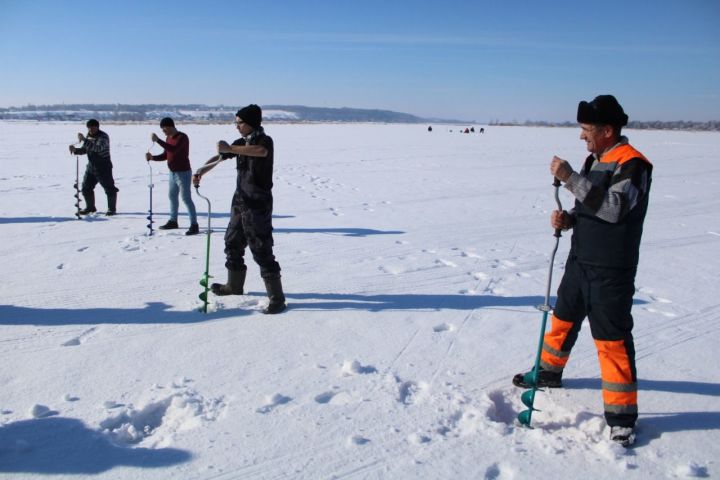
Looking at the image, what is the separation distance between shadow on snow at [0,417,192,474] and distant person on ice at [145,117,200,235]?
4807 mm

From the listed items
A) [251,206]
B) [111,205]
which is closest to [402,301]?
[251,206]

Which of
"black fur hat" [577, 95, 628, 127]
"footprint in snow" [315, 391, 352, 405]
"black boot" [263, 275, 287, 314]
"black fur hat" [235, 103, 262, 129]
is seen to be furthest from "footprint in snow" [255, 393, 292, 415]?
"black fur hat" [577, 95, 628, 127]

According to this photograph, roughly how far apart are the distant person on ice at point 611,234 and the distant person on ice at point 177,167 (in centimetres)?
585

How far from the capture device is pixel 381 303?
511cm

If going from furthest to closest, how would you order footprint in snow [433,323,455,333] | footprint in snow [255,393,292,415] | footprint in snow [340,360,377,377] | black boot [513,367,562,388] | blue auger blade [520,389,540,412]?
footprint in snow [433,323,455,333] → footprint in snow [340,360,377,377] → black boot [513,367,562,388] → footprint in snow [255,393,292,415] → blue auger blade [520,389,540,412]

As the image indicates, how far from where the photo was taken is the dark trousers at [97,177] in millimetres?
8773

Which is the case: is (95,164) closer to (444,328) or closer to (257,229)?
(257,229)

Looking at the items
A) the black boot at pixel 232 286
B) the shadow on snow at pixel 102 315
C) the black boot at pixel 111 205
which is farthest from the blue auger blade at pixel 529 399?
the black boot at pixel 111 205

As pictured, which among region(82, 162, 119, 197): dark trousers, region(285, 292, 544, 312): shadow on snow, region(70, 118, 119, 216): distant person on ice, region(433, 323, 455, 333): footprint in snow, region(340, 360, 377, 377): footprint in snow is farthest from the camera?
region(82, 162, 119, 197): dark trousers

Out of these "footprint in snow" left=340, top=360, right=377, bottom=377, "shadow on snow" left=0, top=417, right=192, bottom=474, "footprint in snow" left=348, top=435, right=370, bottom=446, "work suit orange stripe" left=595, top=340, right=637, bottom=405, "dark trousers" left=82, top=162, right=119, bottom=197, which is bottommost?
"shadow on snow" left=0, top=417, right=192, bottom=474

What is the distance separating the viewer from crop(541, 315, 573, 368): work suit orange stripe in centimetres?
332

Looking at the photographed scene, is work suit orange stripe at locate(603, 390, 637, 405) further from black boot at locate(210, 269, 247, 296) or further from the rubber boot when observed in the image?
the rubber boot

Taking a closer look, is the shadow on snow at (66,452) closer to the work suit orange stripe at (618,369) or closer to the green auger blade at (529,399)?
the green auger blade at (529,399)

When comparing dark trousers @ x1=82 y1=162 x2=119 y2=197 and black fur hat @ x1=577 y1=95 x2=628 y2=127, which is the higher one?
black fur hat @ x1=577 y1=95 x2=628 y2=127
